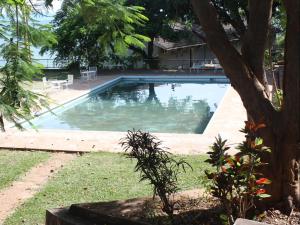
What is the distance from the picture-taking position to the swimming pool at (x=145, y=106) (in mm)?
15297

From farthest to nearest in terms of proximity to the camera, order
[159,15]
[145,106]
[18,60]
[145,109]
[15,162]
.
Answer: [159,15] → [145,106] → [145,109] → [15,162] → [18,60]

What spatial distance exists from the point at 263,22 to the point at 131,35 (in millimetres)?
2206

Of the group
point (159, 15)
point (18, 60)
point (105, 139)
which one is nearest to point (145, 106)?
point (105, 139)

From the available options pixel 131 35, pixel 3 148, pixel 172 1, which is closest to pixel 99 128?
pixel 3 148

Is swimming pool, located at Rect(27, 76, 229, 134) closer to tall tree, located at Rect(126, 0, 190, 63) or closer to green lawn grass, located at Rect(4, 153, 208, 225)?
tall tree, located at Rect(126, 0, 190, 63)

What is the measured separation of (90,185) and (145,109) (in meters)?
11.4

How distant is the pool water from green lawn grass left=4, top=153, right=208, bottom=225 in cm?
607

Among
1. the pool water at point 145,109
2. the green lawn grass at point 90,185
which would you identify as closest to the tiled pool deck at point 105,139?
the green lawn grass at point 90,185

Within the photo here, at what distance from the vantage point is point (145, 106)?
19125 mm

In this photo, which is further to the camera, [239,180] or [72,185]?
[72,185]

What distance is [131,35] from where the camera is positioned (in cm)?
555

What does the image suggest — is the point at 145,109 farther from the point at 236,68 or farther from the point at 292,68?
the point at 292,68

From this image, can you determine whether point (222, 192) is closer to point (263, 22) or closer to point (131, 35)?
point (263, 22)

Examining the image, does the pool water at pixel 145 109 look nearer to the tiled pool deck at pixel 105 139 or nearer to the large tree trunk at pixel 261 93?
the tiled pool deck at pixel 105 139
